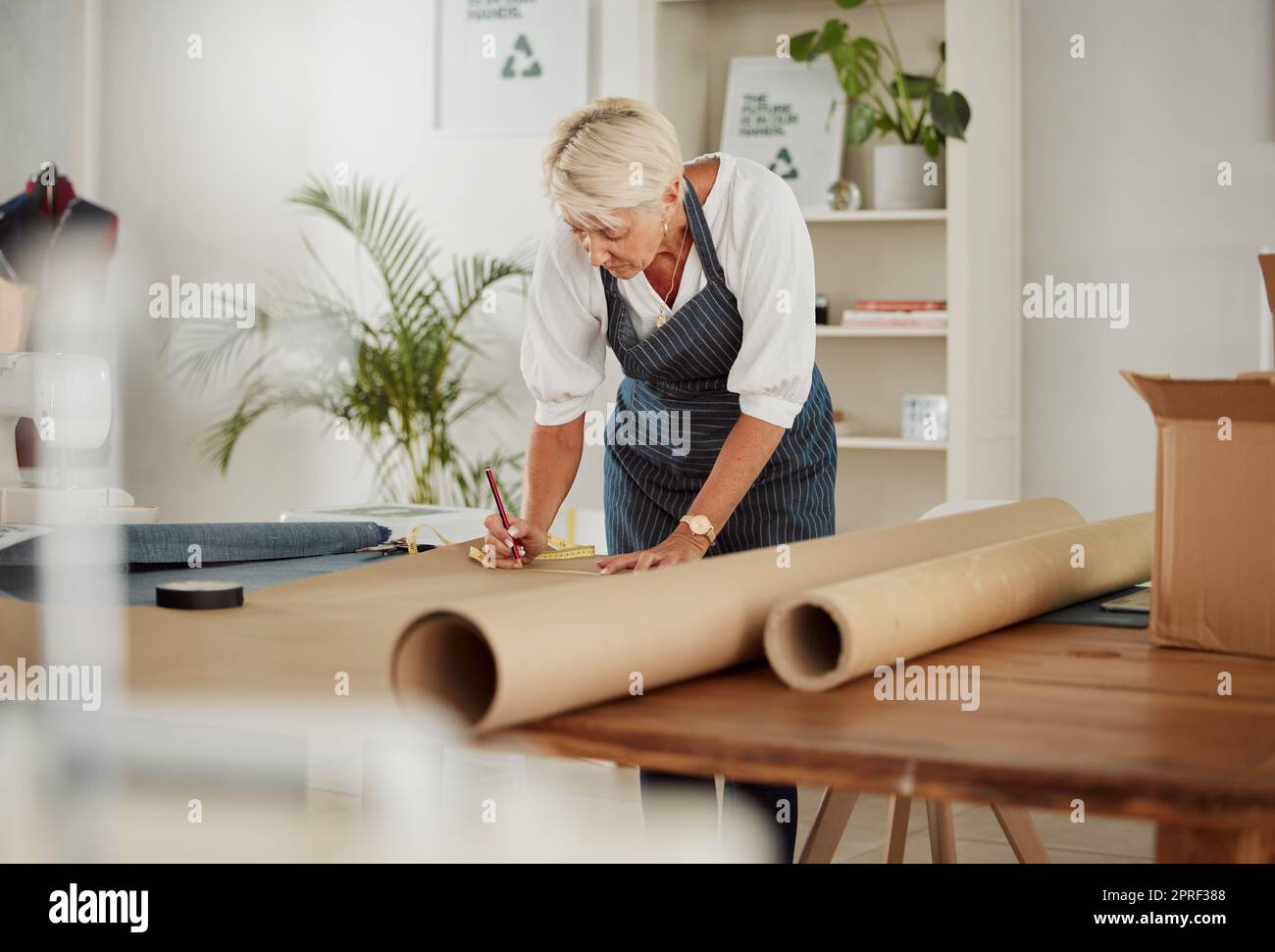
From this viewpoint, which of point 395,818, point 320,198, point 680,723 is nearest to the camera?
point 680,723

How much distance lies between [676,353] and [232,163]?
3.91m

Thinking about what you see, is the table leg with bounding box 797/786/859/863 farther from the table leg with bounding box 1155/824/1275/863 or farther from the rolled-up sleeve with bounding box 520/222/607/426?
the table leg with bounding box 1155/824/1275/863

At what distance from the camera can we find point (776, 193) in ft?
7.53

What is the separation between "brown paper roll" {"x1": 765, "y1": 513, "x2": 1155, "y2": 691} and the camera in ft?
4.42

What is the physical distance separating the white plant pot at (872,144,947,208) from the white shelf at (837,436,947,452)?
0.72m

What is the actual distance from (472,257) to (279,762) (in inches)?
142

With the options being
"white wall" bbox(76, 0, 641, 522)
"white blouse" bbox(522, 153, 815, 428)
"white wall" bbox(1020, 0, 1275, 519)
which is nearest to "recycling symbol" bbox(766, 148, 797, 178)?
"white wall" bbox(1020, 0, 1275, 519)

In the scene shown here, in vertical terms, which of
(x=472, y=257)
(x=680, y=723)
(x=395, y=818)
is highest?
(x=472, y=257)

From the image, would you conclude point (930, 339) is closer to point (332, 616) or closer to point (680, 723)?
point (332, 616)

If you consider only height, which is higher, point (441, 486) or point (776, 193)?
point (776, 193)

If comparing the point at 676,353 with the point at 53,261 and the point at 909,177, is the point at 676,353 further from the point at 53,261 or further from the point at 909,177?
the point at 53,261

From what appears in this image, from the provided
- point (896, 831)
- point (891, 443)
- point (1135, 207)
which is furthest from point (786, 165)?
point (896, 831)

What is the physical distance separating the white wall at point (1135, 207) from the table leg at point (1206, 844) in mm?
3634
